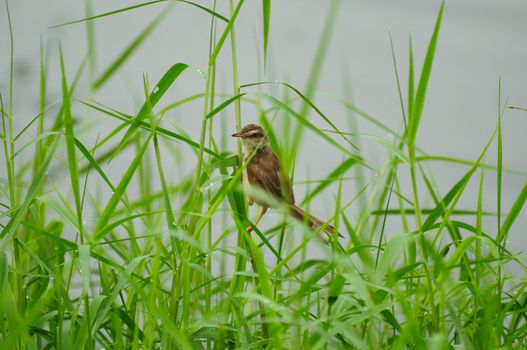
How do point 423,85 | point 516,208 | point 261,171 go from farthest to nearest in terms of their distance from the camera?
point 261,171
point 516,208
point 423,85

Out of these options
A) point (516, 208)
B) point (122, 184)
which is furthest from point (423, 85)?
point (122, 184)

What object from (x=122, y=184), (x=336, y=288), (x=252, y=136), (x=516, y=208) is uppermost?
(x=252, y=136)

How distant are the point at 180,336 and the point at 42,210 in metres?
1.37

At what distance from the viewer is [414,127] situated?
257cm

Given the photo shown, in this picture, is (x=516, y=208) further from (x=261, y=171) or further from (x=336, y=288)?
(x=261, y=171)

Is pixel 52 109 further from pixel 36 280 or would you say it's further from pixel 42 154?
pixel 36 280

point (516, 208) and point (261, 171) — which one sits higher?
point (261, 171)

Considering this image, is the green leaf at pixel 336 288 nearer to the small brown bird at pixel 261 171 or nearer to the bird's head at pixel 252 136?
the small brown bird at pixel 261 171

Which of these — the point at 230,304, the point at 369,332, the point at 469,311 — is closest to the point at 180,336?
the point at 230,304

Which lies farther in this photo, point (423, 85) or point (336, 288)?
point (423, 85)

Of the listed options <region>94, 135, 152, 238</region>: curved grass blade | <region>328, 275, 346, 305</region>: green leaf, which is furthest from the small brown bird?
<region>328, 275, 346, 305</region>: green leaf

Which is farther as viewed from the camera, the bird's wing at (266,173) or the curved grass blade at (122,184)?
the bird's wing at (266,173)

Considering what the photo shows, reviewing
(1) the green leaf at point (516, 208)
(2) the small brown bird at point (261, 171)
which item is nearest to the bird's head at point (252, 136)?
(2) the small brown bird at point (261, 171)

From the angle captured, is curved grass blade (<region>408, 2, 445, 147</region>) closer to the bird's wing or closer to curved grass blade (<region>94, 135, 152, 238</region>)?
curved grass blade (<region>94, 135, 152, 238</region>)
